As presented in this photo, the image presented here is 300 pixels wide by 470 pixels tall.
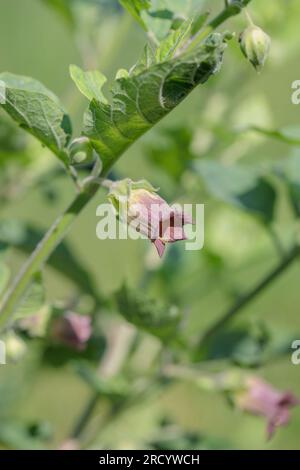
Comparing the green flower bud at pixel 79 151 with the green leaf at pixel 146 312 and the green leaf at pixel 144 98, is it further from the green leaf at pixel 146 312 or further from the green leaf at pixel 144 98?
the green leaf at pixel 146 312

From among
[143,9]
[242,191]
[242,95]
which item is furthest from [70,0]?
[143,9]

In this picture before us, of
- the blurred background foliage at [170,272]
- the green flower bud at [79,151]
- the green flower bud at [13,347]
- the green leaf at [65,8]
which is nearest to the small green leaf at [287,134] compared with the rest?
the blurred background foliage at [170,272]

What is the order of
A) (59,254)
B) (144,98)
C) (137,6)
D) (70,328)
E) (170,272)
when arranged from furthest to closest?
(170,272) → (59,254) → (70,328) → (137,6) → (144,98)

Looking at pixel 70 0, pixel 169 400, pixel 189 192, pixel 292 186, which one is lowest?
pixel 169 400

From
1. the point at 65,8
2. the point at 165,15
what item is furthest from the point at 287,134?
the point at 65,8

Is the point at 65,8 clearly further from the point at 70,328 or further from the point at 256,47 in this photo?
the point at 256,47
